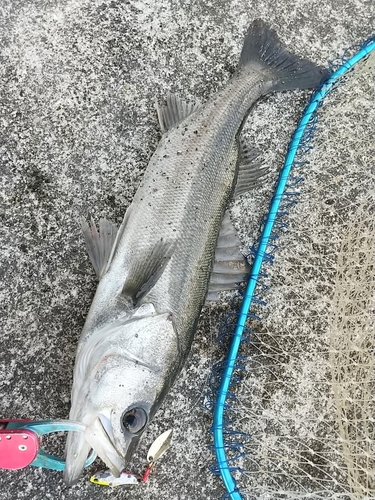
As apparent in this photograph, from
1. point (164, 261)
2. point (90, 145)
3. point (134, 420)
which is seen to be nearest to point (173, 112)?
point (90, 145)

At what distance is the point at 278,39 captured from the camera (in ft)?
10.2

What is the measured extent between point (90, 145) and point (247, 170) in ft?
3.11

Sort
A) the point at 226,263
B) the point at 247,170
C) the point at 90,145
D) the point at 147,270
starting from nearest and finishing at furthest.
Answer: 1. the point at 147,270
2. the point at 226,263
3. the point at 247,170
4. the point at 90,145

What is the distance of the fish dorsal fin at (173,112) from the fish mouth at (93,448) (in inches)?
65.1

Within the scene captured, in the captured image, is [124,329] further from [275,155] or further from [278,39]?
[278,39]

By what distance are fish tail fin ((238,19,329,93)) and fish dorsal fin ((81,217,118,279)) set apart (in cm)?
124

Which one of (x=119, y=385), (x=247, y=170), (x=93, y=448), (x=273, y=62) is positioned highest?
(x=273, y=62)

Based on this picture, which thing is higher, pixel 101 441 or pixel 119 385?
pixel 119 385

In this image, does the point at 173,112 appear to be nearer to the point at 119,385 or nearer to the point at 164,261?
the point at 164,261

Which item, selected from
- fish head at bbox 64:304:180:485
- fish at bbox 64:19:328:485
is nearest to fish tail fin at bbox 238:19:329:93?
fish at bbox 64:19:328:485

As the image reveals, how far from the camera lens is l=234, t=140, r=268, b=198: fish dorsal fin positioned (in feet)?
9.46

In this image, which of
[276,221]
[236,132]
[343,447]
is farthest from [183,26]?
[343,447]

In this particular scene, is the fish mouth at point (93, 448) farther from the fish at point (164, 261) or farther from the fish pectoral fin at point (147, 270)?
the fish pectoral fin at point (147, 270)

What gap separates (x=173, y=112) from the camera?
2955 millimetres
